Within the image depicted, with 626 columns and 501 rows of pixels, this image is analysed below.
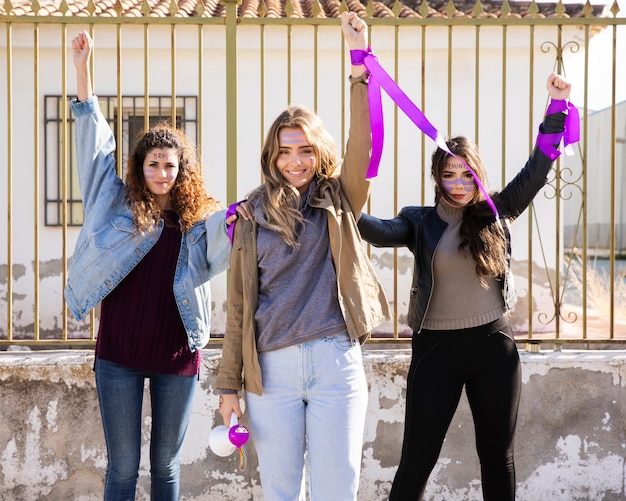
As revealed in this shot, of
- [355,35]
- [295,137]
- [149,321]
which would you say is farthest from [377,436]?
[355,35]

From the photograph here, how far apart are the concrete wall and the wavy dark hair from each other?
4.14 feet

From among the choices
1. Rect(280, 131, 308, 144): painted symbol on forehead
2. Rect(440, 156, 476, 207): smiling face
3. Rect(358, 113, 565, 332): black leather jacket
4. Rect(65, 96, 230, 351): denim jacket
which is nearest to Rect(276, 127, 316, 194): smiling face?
Rect(280, 131, 308, 144): painted symbol on forehead

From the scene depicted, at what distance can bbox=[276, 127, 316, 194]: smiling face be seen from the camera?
8.55 ft

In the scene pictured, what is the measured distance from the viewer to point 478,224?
315cm

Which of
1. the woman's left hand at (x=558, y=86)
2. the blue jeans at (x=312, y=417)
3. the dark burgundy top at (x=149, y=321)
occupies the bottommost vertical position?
the blue jeans at (x=312, y=417)

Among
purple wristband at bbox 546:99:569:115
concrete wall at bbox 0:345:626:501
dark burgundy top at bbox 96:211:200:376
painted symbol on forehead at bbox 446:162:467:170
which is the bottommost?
concrete wall at bbox 0:345:626:501

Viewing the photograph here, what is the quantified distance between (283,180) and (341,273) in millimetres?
367

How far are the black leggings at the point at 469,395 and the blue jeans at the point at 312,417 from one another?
63 centimetres

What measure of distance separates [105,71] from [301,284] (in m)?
5.75

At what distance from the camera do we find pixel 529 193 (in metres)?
3.22

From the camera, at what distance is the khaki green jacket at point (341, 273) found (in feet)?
8.38

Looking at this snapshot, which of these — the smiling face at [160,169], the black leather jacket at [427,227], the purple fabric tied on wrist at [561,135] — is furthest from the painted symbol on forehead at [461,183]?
the smiling face at [160,169]

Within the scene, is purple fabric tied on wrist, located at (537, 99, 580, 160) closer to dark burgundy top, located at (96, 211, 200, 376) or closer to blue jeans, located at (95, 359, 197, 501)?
dark burgundy top, located at (96, 211, 200, 376)

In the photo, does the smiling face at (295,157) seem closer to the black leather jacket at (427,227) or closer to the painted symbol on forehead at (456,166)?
the black leather jacket at (427,227)
